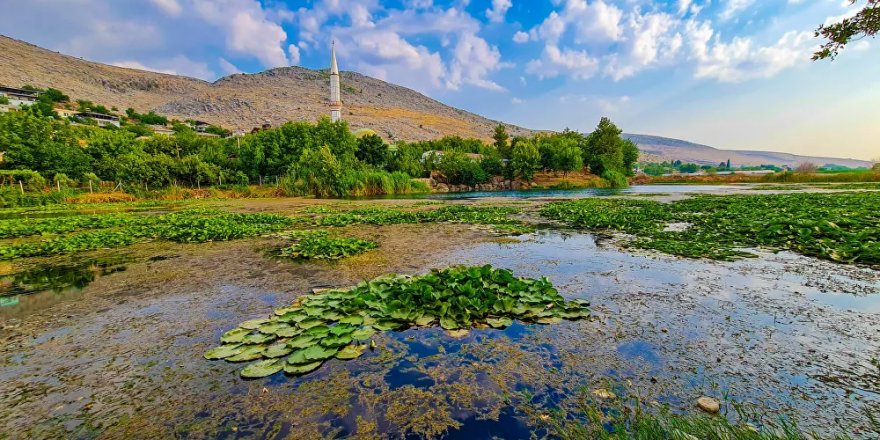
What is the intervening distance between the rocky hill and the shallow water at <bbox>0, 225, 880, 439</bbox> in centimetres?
12303

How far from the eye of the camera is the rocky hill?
461ft

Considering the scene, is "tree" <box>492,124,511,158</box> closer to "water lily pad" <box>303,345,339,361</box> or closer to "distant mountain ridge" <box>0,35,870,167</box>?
"distant mountain ridge" <box>0,35,870,167</box>

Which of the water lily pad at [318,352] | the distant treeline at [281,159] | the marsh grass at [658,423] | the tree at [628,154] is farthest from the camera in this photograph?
the tree at [628,154]

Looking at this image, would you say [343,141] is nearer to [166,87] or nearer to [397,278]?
[397,278]

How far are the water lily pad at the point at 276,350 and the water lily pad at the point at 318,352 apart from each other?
20cm

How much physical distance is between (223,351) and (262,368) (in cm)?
68

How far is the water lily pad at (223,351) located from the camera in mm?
3648

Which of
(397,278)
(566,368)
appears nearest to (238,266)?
(397,278)

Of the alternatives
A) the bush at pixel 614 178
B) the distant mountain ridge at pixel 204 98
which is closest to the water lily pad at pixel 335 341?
the bush at pixel 614 178

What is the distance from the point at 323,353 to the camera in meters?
3.59

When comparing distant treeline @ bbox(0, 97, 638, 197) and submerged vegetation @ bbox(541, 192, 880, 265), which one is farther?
distant treeline @ bbox(0, 97, 638, 197)

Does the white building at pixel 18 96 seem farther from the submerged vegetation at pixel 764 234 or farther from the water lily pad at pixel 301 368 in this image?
the submerged vegetation at pixel 764 234

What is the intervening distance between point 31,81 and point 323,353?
209386 mm

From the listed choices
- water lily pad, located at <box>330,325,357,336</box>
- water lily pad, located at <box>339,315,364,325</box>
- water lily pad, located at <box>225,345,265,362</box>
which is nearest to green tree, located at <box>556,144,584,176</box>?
water lily pad, located at <box>339,315,364,325</box>
